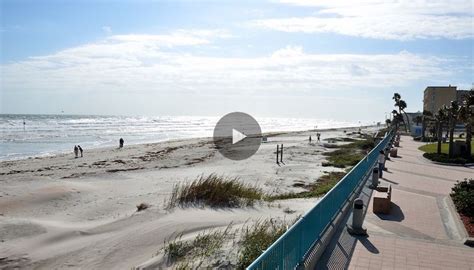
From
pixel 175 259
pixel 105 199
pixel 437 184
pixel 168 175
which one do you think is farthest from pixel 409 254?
pixel 168 175

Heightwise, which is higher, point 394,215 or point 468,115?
point 468,115

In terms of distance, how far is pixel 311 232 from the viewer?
621cm

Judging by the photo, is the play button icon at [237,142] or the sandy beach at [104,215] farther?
the play button icon at [237,142]

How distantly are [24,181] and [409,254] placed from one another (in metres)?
20.1

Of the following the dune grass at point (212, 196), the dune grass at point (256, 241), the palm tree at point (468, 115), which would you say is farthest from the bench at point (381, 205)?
the palm tree at point (468, 115)

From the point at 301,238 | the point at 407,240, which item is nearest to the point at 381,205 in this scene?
the point at 407,240

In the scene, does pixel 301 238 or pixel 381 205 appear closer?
pixel 301 238

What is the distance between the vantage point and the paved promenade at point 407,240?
6.84 metres

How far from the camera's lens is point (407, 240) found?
8.16m

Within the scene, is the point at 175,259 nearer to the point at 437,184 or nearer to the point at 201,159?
the point at 437,184

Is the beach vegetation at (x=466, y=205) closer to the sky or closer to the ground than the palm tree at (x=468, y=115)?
closer to the ground

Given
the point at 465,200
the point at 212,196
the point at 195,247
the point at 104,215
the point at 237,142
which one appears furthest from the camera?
the point at 237,142

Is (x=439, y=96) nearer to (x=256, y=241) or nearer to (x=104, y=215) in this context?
(x=104, y=215)

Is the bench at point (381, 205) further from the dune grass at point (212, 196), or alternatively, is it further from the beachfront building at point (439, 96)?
the beachfront building at point (439, 96)
